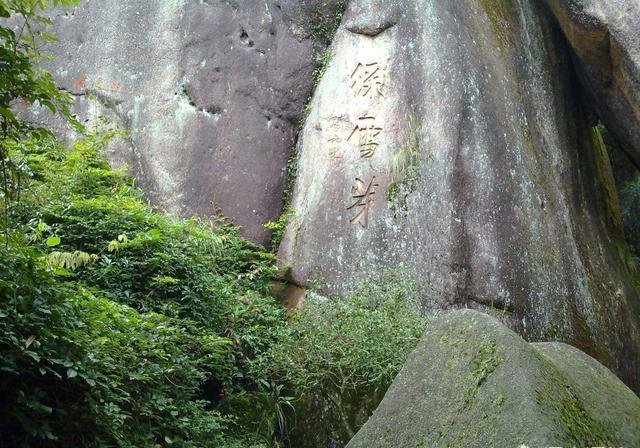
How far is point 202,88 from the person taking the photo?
8.84 m

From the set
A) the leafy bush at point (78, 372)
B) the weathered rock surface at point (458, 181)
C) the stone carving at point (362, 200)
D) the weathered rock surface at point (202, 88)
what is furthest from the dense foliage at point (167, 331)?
the stone carving at point (362, 200)

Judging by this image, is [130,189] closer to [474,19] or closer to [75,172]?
[75,172]

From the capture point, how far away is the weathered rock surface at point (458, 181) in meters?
7.16

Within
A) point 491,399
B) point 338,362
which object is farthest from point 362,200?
point 491,399

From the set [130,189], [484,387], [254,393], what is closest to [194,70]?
[130,189]

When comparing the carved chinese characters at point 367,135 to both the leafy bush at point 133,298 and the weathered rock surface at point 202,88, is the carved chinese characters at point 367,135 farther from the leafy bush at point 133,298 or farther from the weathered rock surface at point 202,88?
the leafy bush at point 133,298

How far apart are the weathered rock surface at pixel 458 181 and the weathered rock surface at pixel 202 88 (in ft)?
1.53

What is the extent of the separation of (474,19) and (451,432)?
A: 6112 mm

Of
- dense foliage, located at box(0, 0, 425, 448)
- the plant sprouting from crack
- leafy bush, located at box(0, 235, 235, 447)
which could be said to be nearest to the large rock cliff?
the plant sprouting from crack

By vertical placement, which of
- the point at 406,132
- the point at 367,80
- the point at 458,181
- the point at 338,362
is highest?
the point at 367,80

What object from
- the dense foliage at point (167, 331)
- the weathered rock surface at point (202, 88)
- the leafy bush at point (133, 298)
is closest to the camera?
the dense foliage at point (167, 331)

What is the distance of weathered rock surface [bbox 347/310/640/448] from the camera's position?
3168mm

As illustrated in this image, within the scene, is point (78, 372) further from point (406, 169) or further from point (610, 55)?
point (610, 55)

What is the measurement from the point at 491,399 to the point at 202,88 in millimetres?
6398
